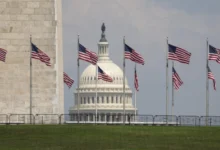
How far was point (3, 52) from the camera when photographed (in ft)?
301

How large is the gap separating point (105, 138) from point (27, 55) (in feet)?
109

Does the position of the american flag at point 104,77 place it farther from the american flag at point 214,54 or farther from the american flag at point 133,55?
the american flag at point 214,54

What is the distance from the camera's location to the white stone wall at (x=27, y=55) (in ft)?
307

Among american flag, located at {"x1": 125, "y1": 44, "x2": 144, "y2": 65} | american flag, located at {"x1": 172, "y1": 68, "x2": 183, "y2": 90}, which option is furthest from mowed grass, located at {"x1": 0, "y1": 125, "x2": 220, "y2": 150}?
american flag, located at {"x1": 172, "y1": 68, "x2": 183, "y2": 90}

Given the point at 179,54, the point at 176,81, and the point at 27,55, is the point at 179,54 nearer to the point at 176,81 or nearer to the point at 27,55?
the point at 176,81

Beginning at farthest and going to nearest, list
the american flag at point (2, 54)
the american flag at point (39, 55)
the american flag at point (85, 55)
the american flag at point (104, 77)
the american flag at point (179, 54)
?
the american flag at point (104, 77)
the american flag at point (85, 55)
the american flag at point (179, 54)
the american flag at point (2, 54)
the american flag at point (39, 55)

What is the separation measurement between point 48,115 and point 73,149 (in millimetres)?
38013

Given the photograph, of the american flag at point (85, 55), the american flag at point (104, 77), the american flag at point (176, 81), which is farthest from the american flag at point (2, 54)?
the american flag at point (104, 77)

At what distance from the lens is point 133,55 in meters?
99.4

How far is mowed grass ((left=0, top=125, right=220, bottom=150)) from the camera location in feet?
185

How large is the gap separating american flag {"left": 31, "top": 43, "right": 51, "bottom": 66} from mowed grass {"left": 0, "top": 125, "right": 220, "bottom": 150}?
19.7 m

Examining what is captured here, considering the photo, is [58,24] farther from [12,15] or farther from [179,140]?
[179,140]

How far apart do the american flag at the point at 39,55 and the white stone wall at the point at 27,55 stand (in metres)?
1.46

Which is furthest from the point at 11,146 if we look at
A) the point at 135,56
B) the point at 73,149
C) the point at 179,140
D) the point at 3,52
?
the point at 135,56
